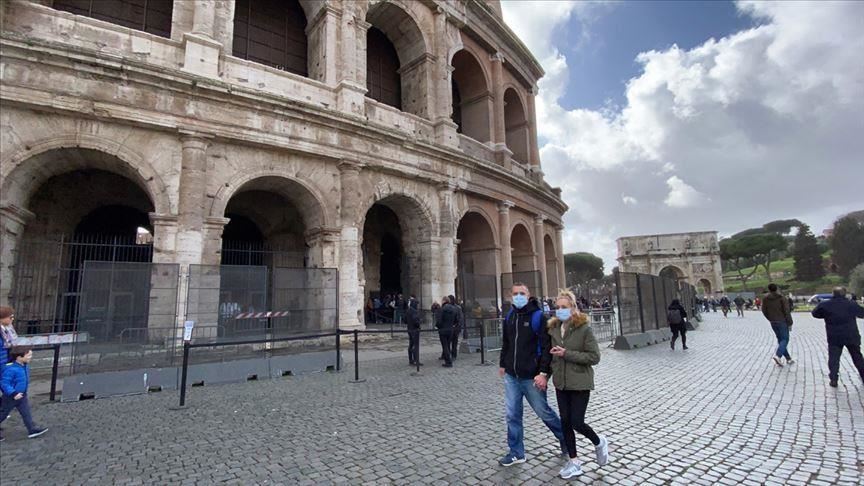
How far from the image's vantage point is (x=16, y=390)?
4.25m

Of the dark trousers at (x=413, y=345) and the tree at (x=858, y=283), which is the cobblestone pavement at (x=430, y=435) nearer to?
the dark trousers at (x=413, y=345)

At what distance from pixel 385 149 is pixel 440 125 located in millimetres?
3021

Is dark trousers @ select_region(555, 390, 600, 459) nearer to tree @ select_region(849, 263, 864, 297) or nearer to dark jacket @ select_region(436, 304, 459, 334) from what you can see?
dark jacket @ select_region(436, 304, 459, 334)

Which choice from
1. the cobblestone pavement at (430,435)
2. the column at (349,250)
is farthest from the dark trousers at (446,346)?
the column at (349,250)

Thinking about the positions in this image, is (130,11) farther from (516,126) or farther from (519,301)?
(516,126)

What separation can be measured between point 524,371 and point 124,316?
7.08m

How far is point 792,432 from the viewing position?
4.18 metres

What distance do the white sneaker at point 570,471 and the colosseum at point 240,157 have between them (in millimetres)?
6059

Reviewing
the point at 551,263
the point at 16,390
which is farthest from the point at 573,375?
the point at 551,263

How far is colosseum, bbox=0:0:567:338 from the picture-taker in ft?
27.2

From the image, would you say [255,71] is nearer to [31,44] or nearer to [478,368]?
[31,44]

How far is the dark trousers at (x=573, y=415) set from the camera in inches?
131

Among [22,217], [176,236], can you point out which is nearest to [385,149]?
[176,236]

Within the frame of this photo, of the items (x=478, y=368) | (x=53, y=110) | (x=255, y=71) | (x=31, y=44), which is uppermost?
(x=255, y=71)
